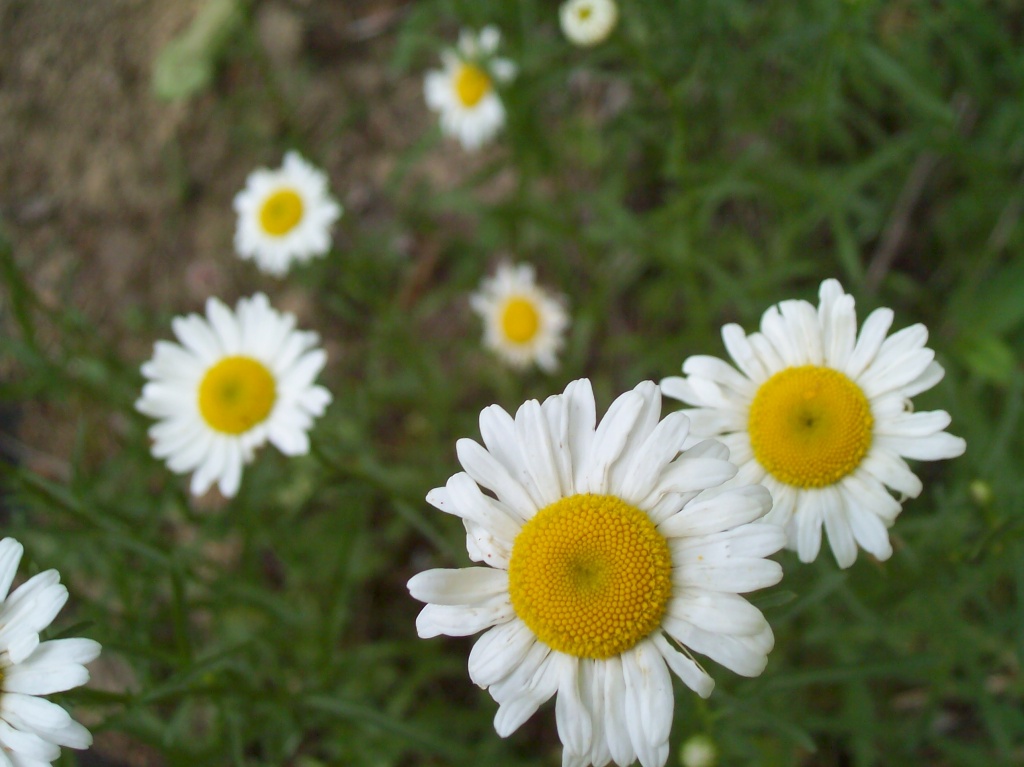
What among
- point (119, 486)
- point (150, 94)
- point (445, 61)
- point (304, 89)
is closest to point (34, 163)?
point (150, 94)

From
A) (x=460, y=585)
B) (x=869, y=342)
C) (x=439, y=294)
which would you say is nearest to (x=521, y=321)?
(x=439, y=294)

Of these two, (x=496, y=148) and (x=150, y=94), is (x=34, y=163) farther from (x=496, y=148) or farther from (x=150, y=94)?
(x=496, y=148)

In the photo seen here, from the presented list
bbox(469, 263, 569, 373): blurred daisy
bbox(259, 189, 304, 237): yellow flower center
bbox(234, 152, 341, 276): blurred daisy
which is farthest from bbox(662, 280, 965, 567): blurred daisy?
bbox(259, 189, 304, 237): yellow flower center

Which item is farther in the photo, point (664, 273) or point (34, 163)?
point (34, 163)

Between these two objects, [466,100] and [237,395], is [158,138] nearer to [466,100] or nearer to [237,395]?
[466,100]

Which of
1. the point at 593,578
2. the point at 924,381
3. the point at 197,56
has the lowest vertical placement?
the point at 593,578
